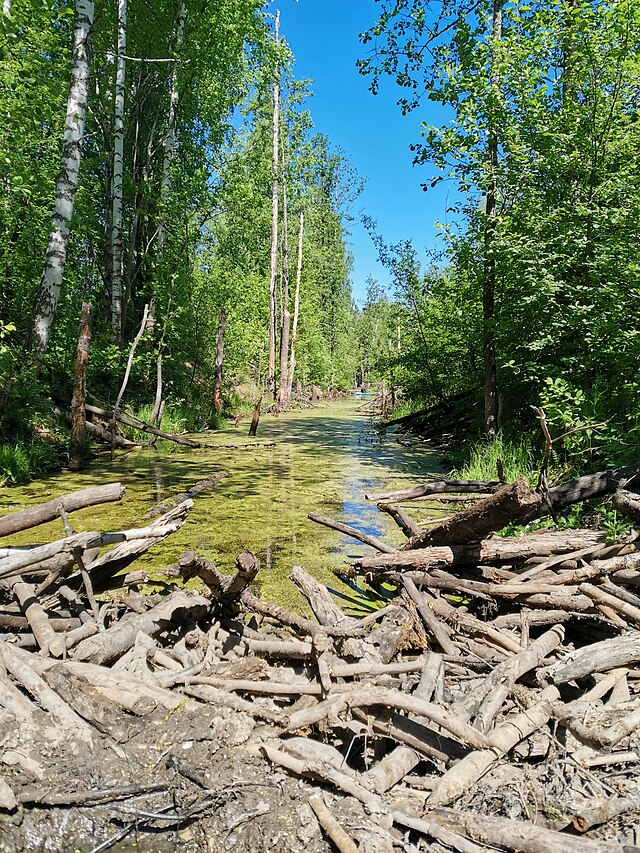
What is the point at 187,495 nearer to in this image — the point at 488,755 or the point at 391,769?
the point at 391,769

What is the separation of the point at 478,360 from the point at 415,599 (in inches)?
396

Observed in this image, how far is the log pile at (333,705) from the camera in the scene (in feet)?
6.77

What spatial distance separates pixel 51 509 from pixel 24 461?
5.72 meters

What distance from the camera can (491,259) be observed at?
857 centimetres

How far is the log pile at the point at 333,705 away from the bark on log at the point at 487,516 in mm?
27

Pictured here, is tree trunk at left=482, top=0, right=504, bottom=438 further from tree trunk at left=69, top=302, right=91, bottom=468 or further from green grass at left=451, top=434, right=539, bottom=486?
tree trunk at left=69, top=302, right=91, bottom=468

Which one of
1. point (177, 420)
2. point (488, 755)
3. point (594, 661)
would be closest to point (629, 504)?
point (594, 661)

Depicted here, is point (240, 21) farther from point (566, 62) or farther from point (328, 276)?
point (328, 276)

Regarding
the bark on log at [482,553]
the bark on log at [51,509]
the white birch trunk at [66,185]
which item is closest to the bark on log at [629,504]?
the bark on log at [482,553]

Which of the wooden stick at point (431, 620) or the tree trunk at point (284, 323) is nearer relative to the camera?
the wooden stick at point (431, 620)

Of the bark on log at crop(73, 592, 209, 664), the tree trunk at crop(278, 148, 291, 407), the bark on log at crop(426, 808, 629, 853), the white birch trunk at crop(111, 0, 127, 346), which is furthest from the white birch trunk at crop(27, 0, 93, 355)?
the tree trunk at crop(278, 148, 291, 407)

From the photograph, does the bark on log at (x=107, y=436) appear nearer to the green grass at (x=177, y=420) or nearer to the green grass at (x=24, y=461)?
the green grass at (x=177, y=420)

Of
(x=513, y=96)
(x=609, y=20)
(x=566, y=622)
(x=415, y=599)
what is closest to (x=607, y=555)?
(x=566, y=622)

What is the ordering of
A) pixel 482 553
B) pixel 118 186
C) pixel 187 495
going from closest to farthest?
pixel 482 553
pixel 187 495
pixel 118 186
